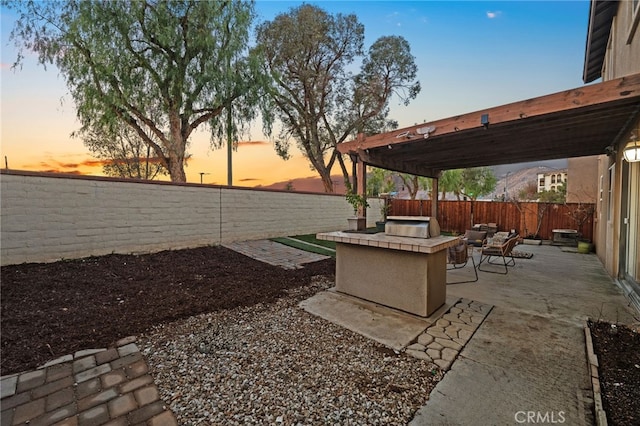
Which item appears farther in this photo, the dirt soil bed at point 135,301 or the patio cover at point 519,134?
the patio cover at point 519,134

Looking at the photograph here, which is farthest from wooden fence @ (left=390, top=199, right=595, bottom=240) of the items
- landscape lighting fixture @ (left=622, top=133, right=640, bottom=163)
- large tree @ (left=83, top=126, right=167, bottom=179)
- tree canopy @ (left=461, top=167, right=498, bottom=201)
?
large tree @ (left=83, top=126, right=167, bottom=179)

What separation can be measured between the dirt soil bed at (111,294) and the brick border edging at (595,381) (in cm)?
336

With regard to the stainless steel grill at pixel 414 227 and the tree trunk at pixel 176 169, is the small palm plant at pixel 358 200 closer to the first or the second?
the stainless steel grill at pixel 414 227

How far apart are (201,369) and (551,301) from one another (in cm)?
464

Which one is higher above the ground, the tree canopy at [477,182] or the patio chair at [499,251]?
the tree canopy at [477,182]

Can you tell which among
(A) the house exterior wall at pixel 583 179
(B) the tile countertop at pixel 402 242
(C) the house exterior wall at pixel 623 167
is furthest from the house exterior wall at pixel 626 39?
(A) the house exterior wall at pixel 583 179

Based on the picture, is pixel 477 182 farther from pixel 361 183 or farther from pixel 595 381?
pixel 595 381

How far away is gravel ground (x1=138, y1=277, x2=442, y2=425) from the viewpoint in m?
1.80

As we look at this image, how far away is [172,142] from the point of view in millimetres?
8117

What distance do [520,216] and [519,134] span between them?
27.4 feet

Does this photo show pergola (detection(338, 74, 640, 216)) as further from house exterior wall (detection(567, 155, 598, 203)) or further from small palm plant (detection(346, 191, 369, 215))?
house exterior wall (detection(567, 155, 598, 203))

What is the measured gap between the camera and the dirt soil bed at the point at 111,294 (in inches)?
108

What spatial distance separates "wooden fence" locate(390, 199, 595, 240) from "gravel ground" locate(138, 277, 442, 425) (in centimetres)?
1147

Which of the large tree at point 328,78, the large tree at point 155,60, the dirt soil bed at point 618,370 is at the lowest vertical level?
the dirt soil bed at point 618,370
